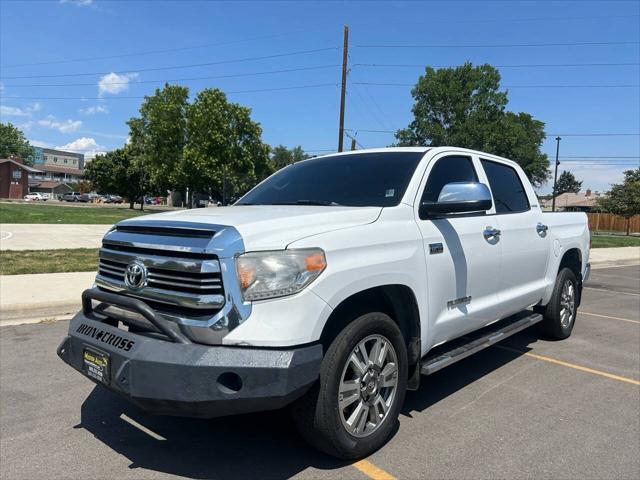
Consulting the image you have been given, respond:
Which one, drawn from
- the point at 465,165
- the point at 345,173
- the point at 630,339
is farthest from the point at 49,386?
the point at 630,339

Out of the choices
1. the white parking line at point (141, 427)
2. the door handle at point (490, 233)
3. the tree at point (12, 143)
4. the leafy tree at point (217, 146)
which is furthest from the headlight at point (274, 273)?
the tree at point (12, 143)

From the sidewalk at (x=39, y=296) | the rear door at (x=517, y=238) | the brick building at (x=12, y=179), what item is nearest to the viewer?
the rear door at (x=517, y=238)

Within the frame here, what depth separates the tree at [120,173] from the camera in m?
50.8

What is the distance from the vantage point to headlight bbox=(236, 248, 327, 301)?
2.60 m

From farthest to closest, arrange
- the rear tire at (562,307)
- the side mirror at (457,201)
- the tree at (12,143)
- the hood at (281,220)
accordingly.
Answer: the tree at (12,143) < the rear tire at (562,307) < the side mirror at (457,201) < the hood at (281,220)

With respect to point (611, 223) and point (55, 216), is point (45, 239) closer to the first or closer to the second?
point (55, 216)

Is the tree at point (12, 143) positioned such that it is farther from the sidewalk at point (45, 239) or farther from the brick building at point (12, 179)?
the sidewalk at point (45, 239)

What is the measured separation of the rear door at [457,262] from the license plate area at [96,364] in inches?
81.9

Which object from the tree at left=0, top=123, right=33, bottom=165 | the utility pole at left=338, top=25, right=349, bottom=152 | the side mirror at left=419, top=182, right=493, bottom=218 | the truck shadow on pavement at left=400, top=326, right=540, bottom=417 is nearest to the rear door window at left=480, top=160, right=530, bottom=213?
the side mirror at left=419, top=182, right=493, bottom=218

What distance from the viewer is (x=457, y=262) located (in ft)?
12.3

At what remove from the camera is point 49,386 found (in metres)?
4.33

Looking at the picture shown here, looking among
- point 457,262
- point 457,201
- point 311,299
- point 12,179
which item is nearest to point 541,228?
point 457,262

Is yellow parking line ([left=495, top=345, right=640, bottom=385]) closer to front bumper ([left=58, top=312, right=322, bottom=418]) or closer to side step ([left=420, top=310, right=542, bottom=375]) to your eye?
side step ([left=420, top=310, right=542, bottom=375])

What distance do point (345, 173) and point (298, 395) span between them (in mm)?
2070
